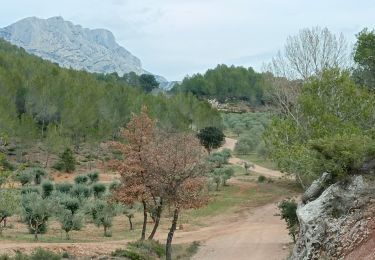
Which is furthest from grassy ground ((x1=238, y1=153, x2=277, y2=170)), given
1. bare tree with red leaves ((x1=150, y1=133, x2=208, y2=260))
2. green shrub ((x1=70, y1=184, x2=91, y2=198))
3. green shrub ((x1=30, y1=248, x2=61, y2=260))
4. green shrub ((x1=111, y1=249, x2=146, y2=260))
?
green shrub ((x1=30, y1=248, x2=61, y2=260))

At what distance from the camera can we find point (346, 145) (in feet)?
47.1

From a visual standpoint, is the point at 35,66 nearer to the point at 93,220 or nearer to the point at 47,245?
the point at 93,220

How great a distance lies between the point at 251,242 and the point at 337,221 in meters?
15.1

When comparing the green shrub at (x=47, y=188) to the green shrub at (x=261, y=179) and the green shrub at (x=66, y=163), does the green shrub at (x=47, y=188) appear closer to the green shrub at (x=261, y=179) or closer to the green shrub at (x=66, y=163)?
the green shrub at (x=66, y=163)

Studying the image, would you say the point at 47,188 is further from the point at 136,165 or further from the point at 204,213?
the point at 136,165

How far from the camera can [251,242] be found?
28609mm

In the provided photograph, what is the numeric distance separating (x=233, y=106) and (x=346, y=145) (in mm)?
111269

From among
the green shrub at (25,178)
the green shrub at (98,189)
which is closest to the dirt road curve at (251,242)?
the green shrub at (98,189)

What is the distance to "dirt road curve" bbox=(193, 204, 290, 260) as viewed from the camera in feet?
82.4

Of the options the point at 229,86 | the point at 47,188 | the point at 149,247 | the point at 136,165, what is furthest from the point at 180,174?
the point at 229,86

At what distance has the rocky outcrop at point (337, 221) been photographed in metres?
13.2

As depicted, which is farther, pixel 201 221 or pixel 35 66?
pixel 35 66

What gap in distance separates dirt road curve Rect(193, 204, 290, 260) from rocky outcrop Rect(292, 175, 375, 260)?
31.3ft

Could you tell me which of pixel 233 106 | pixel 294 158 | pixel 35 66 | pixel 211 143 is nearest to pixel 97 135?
pixel 211 143
